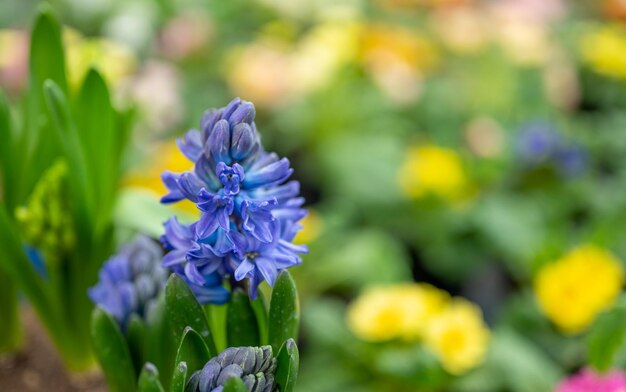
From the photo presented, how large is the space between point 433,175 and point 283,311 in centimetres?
112

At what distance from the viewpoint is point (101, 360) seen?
733 millimetres

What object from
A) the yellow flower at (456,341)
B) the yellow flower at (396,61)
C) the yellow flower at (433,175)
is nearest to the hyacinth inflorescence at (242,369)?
the yellow flower at (456,341)

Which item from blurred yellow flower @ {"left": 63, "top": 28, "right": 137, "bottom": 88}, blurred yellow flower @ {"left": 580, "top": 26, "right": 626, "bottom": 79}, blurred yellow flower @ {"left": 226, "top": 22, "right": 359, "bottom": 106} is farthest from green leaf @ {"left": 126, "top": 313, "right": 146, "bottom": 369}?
blurred yellow flower @ {"left": 580, "top": 26, "right": 626, "bottom": 79}

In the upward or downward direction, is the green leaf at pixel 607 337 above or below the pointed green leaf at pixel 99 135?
below

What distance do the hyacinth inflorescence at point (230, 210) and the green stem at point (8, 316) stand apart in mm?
360

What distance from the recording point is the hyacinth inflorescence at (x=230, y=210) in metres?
0.61

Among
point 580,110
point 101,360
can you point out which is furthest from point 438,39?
point 101,360

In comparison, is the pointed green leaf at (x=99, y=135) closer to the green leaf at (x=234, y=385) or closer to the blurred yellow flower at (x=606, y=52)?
the green leaf at (x=234, y=385)

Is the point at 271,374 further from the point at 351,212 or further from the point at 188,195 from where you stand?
the point at 351,212

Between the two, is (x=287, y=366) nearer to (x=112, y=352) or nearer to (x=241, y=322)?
(x=241, y=322)

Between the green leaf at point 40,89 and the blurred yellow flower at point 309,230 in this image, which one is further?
the blurred yellow flower at point 309,230

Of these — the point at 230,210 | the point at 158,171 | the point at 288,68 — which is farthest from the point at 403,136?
the point at 230,210

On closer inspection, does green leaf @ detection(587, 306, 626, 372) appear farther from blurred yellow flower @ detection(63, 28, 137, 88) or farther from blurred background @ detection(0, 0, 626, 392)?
blurred yellow flower @ detection(63, 28, 137, 88)

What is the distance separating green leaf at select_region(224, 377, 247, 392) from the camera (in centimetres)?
55
